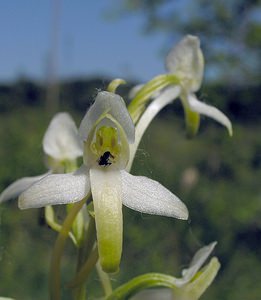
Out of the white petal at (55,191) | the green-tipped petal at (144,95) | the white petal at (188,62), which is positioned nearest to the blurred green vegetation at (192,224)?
the white petal at (188,62)

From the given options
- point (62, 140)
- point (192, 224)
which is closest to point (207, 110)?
point (62, 140)

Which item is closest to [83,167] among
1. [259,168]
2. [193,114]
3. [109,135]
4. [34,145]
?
[109,135]

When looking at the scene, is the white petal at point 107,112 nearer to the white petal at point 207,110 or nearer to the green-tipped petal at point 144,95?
the green-tipped petal at point 144,95

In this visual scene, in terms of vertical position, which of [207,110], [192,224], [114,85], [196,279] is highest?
[114,85]

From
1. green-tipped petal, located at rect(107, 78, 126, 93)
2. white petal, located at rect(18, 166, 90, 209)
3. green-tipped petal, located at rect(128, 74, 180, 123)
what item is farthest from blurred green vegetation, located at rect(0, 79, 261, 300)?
white petal, located at rect(18, 166, 90, 209)

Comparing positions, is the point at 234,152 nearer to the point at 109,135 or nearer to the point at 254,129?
the point at 254,129

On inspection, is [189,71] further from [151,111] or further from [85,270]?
[85,270]

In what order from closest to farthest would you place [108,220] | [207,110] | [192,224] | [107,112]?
1. [108,220]
2. [107,112]
3. [207,110]
4. [192,224]
